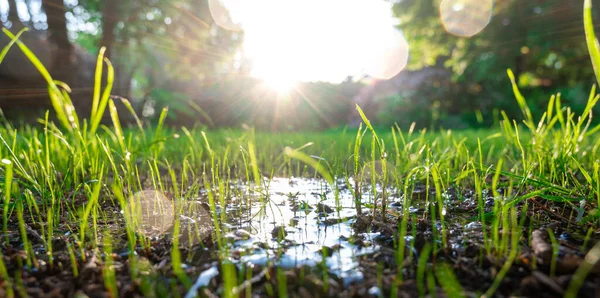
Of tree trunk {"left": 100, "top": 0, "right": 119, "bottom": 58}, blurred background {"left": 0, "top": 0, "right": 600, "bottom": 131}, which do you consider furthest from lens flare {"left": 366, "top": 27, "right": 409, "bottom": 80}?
tree trunk {"left": 100, "top": 0, "right": 119, "bottom": 58}

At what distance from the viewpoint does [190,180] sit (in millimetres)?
2000

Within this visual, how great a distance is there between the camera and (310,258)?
35.3 inches

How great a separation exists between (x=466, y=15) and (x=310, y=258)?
8910mm

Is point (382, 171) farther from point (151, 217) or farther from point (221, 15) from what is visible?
point (221, 15)

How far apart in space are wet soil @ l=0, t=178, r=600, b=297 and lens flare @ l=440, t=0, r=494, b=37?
8.24 metres

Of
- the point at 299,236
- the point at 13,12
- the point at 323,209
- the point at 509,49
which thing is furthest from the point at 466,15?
the point at 13,12

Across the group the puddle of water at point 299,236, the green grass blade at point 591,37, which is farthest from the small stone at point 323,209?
the green grass blade at point 591,37

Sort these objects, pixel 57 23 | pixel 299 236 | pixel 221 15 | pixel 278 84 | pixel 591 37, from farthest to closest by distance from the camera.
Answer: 1. pixel 221 15
2. pixel 278 84
3. pixel 57 23
4. pixel 299 236
5. pixel 591 37

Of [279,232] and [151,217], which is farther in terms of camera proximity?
[151,217]

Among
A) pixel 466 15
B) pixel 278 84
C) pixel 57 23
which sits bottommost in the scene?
pixel 278 84

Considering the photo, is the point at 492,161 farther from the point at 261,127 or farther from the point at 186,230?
the point at 261,127

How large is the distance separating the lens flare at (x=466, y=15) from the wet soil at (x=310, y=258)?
27.0ft

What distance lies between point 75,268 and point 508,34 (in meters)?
9.15

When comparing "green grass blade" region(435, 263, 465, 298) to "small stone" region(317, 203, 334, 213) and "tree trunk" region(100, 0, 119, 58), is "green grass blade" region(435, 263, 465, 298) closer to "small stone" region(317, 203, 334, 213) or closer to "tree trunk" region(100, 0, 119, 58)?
"small stone" region(317, 203, 334, 213)
